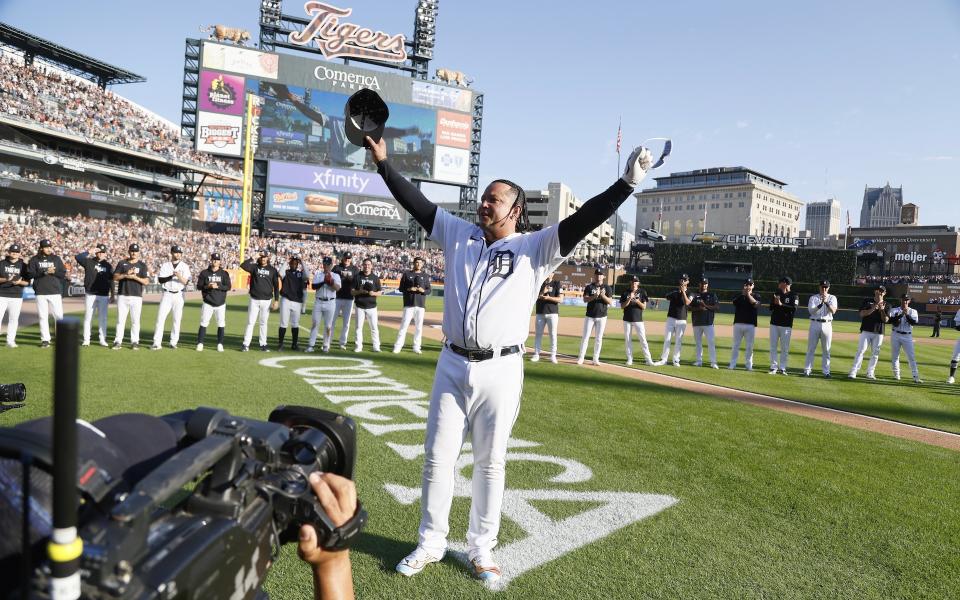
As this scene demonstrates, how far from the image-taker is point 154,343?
11.0m

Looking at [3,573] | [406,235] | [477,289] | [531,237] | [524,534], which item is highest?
[406,235]

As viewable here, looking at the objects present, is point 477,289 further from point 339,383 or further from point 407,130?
point 407,130

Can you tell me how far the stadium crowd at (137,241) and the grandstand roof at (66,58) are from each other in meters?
14.8

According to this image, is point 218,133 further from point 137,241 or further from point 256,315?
point 256,315

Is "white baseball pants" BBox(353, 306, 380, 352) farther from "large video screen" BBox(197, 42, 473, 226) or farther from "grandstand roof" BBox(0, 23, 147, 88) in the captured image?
"grandstand roof" BBox(0, 23, 147, 88)

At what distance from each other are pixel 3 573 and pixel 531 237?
2.70m

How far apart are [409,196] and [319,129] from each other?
173 feet

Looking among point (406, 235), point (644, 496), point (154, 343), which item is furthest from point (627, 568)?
point (406, 235)

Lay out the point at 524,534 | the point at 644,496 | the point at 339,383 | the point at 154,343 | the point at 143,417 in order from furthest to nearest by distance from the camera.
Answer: the point at 154,343, the point at 339,383, the point at 644,496, the point at 524,534, the point at 143,417

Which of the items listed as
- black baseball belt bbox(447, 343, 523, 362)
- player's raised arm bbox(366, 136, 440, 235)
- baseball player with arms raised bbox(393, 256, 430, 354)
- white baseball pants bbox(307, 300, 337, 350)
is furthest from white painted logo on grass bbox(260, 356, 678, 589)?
baseball player with arms raised bbox(393, 256, 430, 354)

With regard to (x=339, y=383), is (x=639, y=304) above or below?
above

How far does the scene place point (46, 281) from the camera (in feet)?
36.7

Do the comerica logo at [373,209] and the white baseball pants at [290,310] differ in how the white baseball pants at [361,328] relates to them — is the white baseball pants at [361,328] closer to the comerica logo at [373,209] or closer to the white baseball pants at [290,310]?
the white baseball pants at [290,310]

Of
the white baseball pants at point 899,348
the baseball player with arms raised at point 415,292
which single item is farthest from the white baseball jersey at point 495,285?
the white baseball pants at point 899,348
